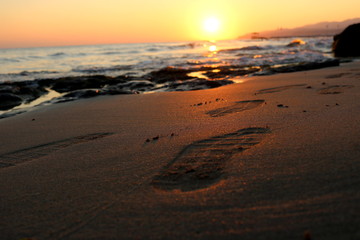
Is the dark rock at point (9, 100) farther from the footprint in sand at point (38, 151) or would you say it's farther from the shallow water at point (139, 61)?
the shallow water at point (139, 61)

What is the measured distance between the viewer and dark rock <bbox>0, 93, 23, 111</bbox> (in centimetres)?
748

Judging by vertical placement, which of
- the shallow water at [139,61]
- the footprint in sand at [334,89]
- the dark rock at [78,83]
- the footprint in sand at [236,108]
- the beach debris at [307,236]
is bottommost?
the beach debris at [307,236]

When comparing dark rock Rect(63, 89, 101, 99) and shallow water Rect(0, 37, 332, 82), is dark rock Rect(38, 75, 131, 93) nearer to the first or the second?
shallow water Rect(0, 37, 332, 82)

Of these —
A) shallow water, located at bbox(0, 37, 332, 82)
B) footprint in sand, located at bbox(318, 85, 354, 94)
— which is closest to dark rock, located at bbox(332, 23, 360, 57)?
shallow water, located at bbox(0, 37, 332, 82)

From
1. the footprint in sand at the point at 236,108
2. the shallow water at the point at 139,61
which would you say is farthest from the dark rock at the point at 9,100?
the shallow water at the point at 139,61

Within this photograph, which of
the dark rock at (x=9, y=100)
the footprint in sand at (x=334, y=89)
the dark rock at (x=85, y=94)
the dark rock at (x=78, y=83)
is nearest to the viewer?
the footprint in sand at (x=334, y=89)

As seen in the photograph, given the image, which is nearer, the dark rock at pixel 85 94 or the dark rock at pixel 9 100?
the dark rock at pixel 85 94

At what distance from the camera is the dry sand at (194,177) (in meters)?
1.52

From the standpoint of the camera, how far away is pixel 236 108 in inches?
165

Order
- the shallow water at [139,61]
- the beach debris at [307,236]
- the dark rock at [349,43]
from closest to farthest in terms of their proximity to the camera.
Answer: the beach debris at [307,236] < the shallow water at [139,61] < the dark rock at [349,43]

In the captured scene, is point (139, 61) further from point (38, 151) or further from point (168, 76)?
point (38, 151)

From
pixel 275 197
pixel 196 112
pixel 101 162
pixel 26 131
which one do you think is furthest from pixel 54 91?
pixel 275 197

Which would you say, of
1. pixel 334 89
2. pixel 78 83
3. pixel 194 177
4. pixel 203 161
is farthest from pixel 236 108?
pixel 78 83

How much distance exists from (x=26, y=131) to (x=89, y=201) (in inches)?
107
